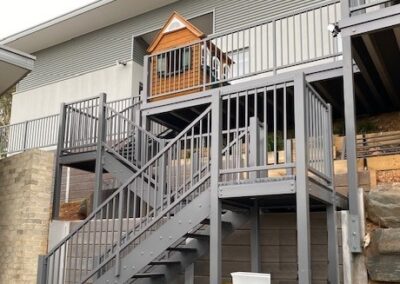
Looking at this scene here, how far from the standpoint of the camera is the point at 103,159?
28.9 feet

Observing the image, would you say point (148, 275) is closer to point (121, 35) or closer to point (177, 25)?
point (177, 25)

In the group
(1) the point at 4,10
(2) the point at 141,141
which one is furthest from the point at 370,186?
(1) the point at 4,10

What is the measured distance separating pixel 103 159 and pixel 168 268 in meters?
3.14

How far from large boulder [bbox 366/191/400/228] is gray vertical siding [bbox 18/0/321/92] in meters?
7.16

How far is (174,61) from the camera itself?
9.70 metres

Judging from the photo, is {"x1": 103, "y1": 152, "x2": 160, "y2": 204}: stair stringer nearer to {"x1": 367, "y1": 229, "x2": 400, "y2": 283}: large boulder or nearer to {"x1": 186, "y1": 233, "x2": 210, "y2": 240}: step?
{"x1": 186, "y1": 233, "x2": 210, "y2": 240}: step

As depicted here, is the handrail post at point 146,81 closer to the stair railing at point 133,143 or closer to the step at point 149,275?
the stair railing at point 133,143

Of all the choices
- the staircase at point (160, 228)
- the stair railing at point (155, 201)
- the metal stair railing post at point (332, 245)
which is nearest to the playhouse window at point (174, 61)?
the stair railing at point (155, 201)

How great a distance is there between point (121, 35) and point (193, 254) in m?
10.8

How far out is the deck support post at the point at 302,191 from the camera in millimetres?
4605

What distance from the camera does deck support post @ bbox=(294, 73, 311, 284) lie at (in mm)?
4605

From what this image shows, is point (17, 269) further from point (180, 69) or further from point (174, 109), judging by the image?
point (180, 69)

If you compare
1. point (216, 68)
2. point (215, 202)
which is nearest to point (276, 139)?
point (215, 202)

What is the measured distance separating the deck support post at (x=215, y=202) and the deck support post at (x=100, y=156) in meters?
3.91
